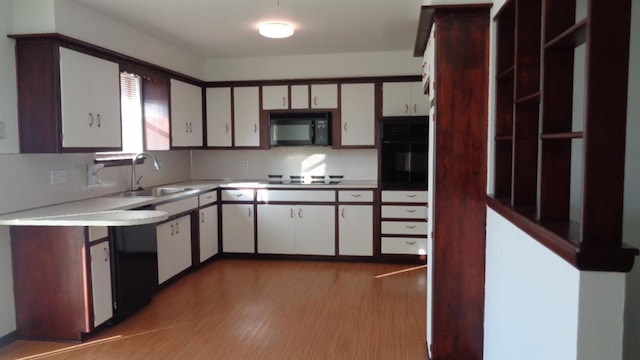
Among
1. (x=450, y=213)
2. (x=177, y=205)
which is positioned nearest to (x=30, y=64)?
(x=177, y=205)

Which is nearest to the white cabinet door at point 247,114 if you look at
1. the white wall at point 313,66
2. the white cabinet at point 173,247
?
the white wall at point 313,66

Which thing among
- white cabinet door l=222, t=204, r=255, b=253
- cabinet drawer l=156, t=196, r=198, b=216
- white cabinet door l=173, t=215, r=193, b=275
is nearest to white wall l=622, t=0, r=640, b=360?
cabinet drawer l=156, t=196, r=198, b=216

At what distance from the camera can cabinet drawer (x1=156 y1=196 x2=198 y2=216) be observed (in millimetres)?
3973

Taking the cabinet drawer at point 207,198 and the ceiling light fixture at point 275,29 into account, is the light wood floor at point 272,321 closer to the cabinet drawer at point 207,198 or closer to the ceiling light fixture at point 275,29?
the cabinet drawer at point 207,198

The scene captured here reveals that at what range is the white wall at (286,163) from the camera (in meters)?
5.50

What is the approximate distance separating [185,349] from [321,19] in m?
2.83

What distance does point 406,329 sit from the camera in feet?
10.5

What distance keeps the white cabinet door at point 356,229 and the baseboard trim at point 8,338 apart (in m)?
3.04

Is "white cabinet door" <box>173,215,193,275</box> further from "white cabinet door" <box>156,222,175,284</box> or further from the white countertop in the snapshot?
the white countertop

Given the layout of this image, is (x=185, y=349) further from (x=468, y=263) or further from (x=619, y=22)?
(x=619, y=22)

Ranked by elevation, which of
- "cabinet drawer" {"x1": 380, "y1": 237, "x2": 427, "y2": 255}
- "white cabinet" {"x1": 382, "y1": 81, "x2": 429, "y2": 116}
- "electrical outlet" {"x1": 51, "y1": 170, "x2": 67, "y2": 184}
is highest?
"white cabinet" {"x1": 382, "y1": 81, "x2": 429, "y2": 116}

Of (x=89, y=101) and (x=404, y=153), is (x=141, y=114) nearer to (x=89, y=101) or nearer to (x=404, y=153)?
(x=89, y=101)

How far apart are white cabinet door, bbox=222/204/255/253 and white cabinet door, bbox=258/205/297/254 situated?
0.12 meters

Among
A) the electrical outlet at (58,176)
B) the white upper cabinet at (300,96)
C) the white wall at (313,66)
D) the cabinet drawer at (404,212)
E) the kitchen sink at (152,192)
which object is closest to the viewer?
the electrical outlet at (58,176)
